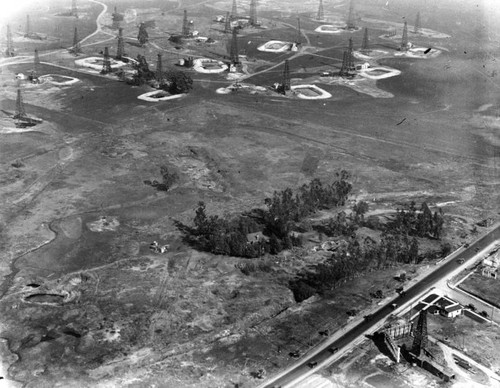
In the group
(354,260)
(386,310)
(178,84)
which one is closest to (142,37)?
(178,84)

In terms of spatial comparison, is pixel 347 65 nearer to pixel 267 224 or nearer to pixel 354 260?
pixel 267 224

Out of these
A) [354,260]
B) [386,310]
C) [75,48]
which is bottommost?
[386,310]

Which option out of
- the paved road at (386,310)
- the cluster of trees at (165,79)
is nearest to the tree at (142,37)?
the cluster of trees at (165,79)

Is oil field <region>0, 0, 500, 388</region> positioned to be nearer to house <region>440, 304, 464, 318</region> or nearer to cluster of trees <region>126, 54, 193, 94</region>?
house <region>440, 304, 464, 318</region>

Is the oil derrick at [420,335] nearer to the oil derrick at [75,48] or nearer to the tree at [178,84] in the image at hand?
the tree at [178,84]

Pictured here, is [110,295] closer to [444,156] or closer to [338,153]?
[338,153]

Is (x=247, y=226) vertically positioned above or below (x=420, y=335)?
below
